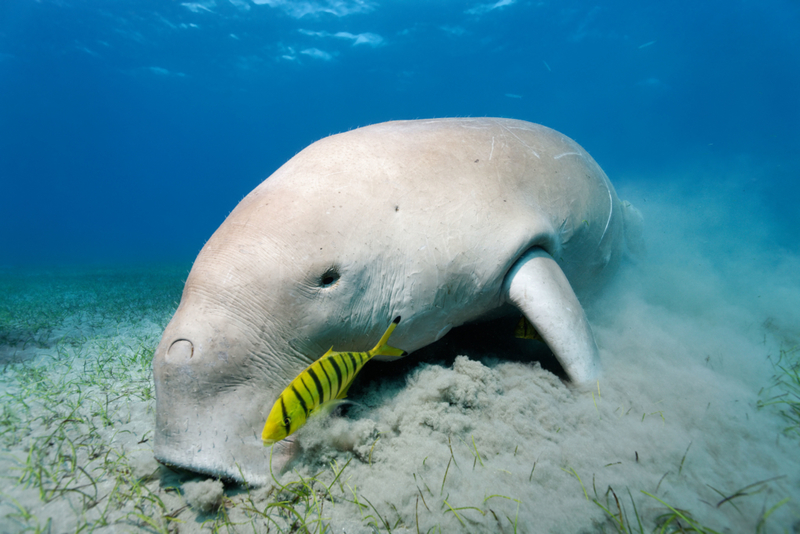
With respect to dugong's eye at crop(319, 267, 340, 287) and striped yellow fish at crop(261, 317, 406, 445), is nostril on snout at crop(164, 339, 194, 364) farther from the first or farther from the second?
dugong's eye at crop(319, 267, 340, 287)

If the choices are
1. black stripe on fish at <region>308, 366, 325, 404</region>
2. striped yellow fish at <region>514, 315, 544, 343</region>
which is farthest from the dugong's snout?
striped yellow fish at <region>514, 315, 544, 343</region>

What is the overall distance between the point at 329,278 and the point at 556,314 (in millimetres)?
1432

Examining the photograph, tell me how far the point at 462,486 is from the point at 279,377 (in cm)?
99

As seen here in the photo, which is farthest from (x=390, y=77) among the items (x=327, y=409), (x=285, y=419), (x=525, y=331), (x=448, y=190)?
(x=285, y=419)

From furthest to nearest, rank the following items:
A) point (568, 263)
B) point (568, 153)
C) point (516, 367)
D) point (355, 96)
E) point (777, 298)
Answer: point (355, 96) → point (777, 298) → point (568, 153) → point (568, 263) → point (516, 367)

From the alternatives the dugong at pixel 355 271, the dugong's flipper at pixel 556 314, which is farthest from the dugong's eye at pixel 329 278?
the dugong's flipper at pixel 556 314

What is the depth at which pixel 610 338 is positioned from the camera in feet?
9.74

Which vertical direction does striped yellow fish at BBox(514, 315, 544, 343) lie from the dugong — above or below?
below

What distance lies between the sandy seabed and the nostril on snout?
21.0 inches

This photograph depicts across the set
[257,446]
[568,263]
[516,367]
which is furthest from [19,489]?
[568,263]

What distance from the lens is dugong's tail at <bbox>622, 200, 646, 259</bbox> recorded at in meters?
4.55

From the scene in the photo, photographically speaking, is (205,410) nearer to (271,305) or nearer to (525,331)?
(271,305)

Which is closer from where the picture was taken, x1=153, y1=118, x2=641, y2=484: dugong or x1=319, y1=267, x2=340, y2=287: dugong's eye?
x1=153, y1=118, x2=641, y2=484: dugong

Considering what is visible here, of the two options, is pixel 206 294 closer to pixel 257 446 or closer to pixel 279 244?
pixel 279 244
